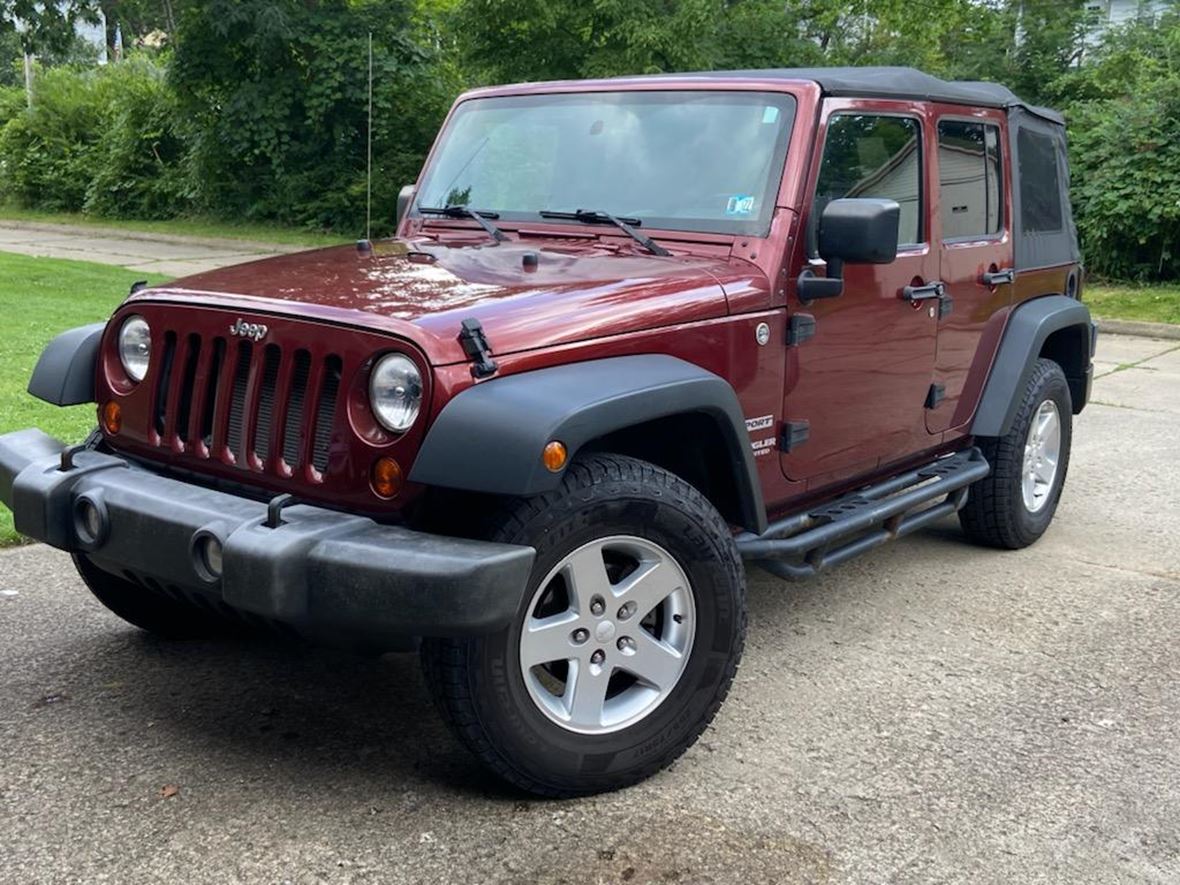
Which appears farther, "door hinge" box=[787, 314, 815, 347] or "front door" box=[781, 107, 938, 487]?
"front door" box=[781, 107, 938, 487]

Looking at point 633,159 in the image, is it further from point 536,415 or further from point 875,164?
point 536,415

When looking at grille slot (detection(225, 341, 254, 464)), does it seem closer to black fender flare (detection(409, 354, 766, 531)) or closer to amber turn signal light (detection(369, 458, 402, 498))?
amber turn signal light (detection(369, 458, 402, 498))

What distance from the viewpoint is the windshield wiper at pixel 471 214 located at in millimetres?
4258

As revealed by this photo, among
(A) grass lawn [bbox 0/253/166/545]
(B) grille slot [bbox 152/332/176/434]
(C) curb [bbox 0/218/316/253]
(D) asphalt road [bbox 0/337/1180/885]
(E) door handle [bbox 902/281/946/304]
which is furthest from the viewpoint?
(C) curb [bbox 0/218/316/253]

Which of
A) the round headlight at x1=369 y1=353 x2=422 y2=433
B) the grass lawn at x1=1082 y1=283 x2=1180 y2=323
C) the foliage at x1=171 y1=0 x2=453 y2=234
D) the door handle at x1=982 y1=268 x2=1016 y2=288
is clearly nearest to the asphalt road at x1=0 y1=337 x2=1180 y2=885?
the round headlight at x1=369 y1=353 x2=422 y2=433

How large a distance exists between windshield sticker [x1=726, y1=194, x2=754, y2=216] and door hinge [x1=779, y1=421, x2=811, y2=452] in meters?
0.66

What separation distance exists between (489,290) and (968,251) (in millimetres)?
2261

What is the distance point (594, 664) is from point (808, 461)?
1193 mm

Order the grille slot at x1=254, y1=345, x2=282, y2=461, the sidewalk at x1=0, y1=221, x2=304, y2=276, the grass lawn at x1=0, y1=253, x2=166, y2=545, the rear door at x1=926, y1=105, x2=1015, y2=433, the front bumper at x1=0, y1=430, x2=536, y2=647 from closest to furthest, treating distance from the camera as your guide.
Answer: the front bumper at x1=0, y1=430, x2=536, y2=647
the grille slot at x1=254, y1=345, x2=282, y2=461
the rear door at x1=926, y1=105, x2=1015, y2=433
the grass lawn at x1=0, y1=253, x2=166, y2=545
the sidewalk at x1=0, y1=221, x2=304, y2=276

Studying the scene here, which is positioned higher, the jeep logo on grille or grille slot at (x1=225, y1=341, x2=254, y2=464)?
the jeep logo on grille

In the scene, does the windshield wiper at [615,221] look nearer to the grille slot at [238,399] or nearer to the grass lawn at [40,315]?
the grille slot at [238,399]

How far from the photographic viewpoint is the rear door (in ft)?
15.5

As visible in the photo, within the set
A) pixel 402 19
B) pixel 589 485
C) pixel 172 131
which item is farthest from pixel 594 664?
pixel 172 131

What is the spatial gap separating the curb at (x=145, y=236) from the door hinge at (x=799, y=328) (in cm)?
1388
